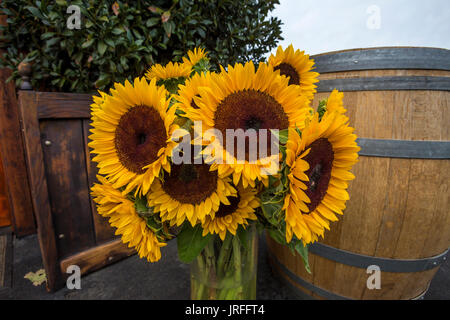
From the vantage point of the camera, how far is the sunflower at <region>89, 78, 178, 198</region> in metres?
0.46

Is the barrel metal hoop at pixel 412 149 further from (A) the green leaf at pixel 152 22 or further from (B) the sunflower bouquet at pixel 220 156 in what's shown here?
(A) the green leaf at pixel 152 22

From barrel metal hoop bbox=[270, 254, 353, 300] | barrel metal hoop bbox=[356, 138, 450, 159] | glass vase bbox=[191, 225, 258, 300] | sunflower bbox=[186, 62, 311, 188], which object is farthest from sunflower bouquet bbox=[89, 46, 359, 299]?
barrel metal hoop bbox=[270, 254, 353, 300]

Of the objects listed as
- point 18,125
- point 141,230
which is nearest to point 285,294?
point 141,230

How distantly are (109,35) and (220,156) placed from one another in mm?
1481

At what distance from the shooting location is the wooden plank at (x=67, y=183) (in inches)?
55.7

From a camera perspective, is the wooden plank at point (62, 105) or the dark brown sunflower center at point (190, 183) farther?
the wooden plank at point (62, 105)

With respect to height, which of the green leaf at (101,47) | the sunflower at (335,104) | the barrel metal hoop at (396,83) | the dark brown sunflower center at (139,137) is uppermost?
the green leaf at (101,47)

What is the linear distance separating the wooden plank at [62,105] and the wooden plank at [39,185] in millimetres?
37

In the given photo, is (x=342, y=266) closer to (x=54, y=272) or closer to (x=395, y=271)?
(x=395, y=271)

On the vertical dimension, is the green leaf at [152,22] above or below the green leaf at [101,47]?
above

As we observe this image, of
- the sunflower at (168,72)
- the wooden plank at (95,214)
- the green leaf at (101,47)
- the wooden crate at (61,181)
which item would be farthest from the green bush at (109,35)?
the sunflower at (168,72)

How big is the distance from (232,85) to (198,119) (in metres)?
0.11
